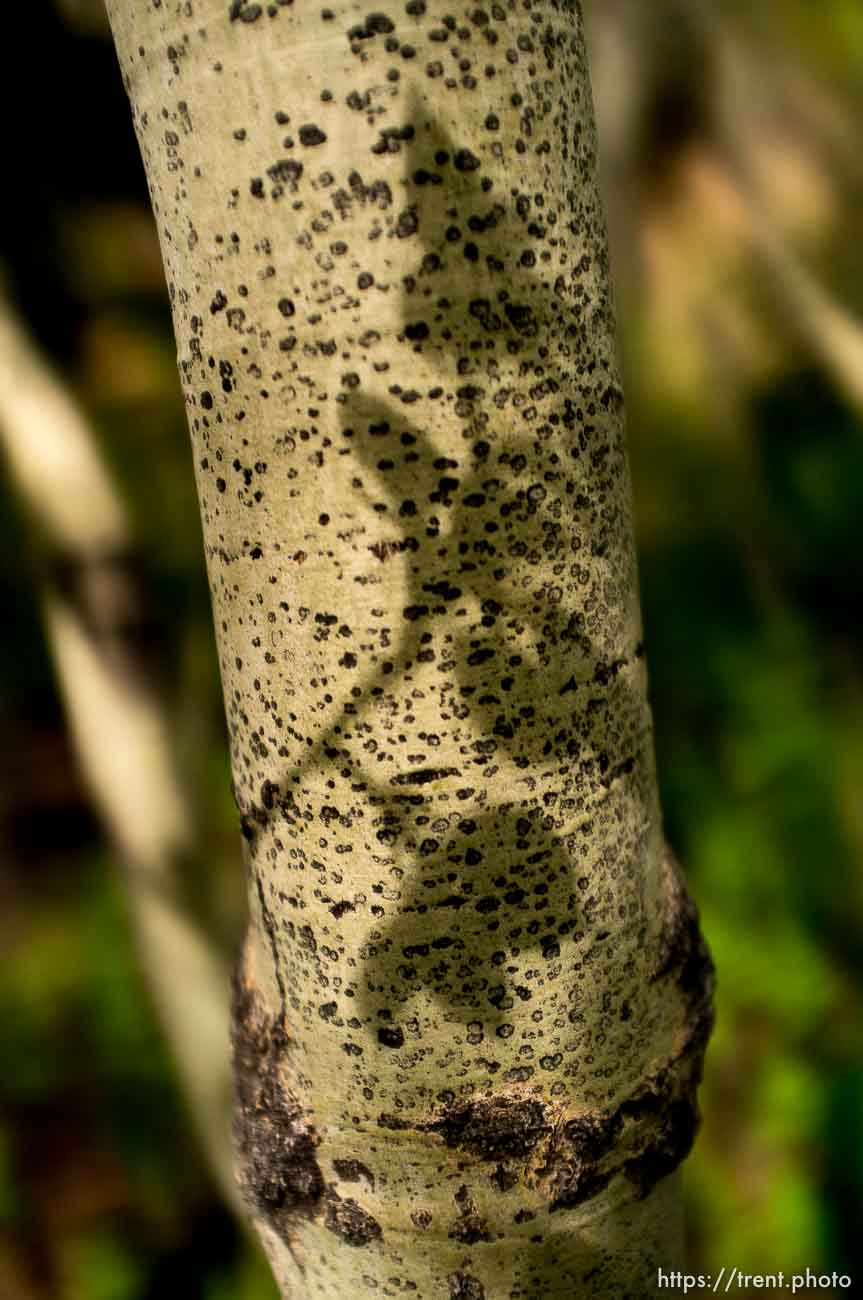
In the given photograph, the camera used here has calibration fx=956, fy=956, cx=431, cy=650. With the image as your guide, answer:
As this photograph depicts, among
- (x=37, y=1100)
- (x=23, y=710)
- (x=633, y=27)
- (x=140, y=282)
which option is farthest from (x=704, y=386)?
(x=37, y=1100)

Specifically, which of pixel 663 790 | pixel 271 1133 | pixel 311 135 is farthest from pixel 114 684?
pixel 663 790

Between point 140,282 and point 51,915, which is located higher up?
point 140,282

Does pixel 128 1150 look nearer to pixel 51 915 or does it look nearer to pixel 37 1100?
pixel 37 1100

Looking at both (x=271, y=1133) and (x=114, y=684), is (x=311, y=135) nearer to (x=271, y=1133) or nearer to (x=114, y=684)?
(x=271, y=1133)

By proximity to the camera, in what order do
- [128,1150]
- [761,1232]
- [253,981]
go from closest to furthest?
[253,981] < [761,1232] < [128,1150]

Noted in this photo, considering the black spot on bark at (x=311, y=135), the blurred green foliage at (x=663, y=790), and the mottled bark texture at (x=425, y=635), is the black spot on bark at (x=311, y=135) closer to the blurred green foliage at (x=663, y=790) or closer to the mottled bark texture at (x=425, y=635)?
the mottled bark texture at (x=425, y=635)

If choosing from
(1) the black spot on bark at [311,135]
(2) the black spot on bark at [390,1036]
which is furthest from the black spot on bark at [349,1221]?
(1) the black spot on bark at [311,135]
